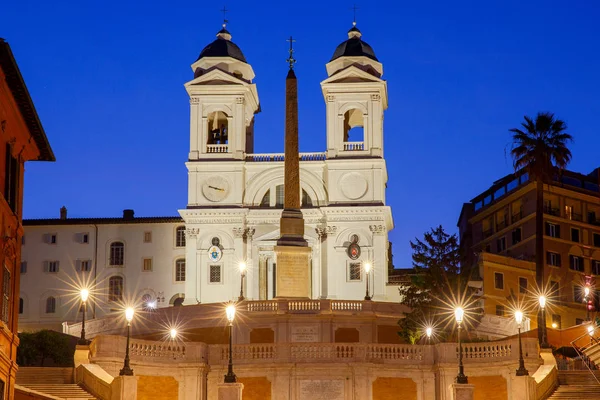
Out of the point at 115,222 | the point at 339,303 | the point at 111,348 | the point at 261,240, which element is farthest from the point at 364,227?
the point at 111,348

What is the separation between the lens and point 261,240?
100 meters

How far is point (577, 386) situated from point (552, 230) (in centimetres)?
5561

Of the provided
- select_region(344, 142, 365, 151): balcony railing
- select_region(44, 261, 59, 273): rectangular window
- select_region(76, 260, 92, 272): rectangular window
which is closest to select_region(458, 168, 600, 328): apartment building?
select_region(344, 142, 365, 151): balcony railing

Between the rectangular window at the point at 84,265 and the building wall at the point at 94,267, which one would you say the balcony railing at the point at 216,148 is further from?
the rectangular window at the point at 84,265

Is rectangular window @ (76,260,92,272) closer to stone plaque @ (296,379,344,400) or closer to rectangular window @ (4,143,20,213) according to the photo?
stone plaque @ (296,379,344,400)

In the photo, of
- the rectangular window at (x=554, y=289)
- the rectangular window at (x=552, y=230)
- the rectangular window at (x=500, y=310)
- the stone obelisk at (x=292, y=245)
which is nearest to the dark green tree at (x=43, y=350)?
the stone obelisk at (x=292, y=245)

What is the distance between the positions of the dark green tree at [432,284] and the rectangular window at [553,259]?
2885cm

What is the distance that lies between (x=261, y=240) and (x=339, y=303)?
29669mm

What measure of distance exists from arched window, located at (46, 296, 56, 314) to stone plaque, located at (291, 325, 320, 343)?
140ft

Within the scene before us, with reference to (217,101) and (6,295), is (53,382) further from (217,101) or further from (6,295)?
(217,101)

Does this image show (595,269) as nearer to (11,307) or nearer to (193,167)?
(193,167)

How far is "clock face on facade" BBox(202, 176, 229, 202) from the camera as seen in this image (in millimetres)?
101062

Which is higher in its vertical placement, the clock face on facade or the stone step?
the clock face on facade

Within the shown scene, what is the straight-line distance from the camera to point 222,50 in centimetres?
10400
